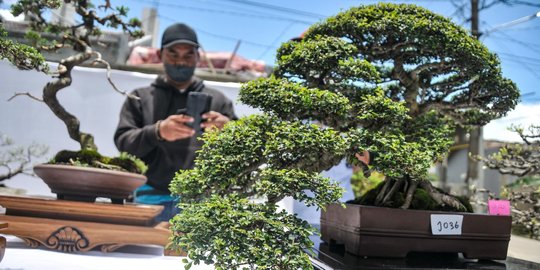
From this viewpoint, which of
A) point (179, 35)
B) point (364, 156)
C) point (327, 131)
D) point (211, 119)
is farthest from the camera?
point (179, 35)

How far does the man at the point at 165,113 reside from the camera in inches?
78.8

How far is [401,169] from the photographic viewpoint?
0.94 metres

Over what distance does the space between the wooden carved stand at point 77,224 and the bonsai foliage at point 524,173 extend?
1.38 meters

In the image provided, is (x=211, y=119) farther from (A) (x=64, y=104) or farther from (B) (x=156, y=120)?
(A) (x=64, y=104)

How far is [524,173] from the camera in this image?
1.53 m

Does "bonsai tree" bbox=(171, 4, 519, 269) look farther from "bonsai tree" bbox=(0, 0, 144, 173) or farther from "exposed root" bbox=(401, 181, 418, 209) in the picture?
"bonsai tree" bbox=(0, 0, 144, 173)

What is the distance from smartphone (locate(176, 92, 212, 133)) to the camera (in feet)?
5.17

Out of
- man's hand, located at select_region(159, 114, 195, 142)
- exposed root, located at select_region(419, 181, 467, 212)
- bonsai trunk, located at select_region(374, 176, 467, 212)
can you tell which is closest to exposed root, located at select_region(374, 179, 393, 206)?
bonsai trunk, located at select_region(374, 176, 467, 212)

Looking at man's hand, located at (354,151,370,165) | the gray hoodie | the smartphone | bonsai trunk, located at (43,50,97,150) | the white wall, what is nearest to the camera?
man's hand, located at (354,151,370,165)

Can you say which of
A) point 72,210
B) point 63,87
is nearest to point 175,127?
point 63,87

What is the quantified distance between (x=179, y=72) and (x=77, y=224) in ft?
3.67

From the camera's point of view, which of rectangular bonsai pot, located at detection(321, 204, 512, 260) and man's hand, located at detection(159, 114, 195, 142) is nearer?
rectangular bonsai pot, located at detection(321, 204, 512, 260)

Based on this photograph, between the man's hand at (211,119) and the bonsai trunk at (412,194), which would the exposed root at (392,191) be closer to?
the bonsai trunk at (412,194)

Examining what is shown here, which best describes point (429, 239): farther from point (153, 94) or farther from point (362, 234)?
point (153, 94)
